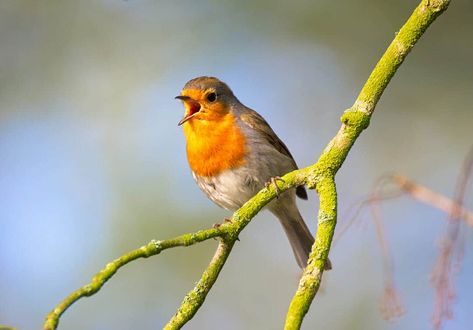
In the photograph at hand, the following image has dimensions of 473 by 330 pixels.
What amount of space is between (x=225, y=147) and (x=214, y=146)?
68 mm

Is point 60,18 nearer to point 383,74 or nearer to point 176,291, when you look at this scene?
point 176,291

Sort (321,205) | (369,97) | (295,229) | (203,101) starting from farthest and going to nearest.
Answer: (295,229) → (203,101) → (369,97) → (321,205)

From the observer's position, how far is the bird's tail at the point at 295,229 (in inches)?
199

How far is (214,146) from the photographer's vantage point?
449 centimetres

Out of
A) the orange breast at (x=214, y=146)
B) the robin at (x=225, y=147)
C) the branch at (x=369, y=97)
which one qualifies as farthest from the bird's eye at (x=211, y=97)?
the branch at (x=369, y=97)

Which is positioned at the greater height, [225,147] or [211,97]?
[211,97]

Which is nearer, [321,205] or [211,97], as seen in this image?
[321,205]

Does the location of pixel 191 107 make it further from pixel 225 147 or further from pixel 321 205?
pixel 321 205

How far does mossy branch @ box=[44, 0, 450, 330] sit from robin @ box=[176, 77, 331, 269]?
186cm

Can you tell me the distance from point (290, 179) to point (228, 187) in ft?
6.25

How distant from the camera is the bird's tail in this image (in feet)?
16.6

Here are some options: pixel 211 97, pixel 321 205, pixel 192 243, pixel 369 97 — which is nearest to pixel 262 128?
pixel 211 97

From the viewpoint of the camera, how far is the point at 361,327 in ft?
20.1

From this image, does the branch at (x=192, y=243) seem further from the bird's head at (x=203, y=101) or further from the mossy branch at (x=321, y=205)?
the bird's head at (x=203, y=101)
